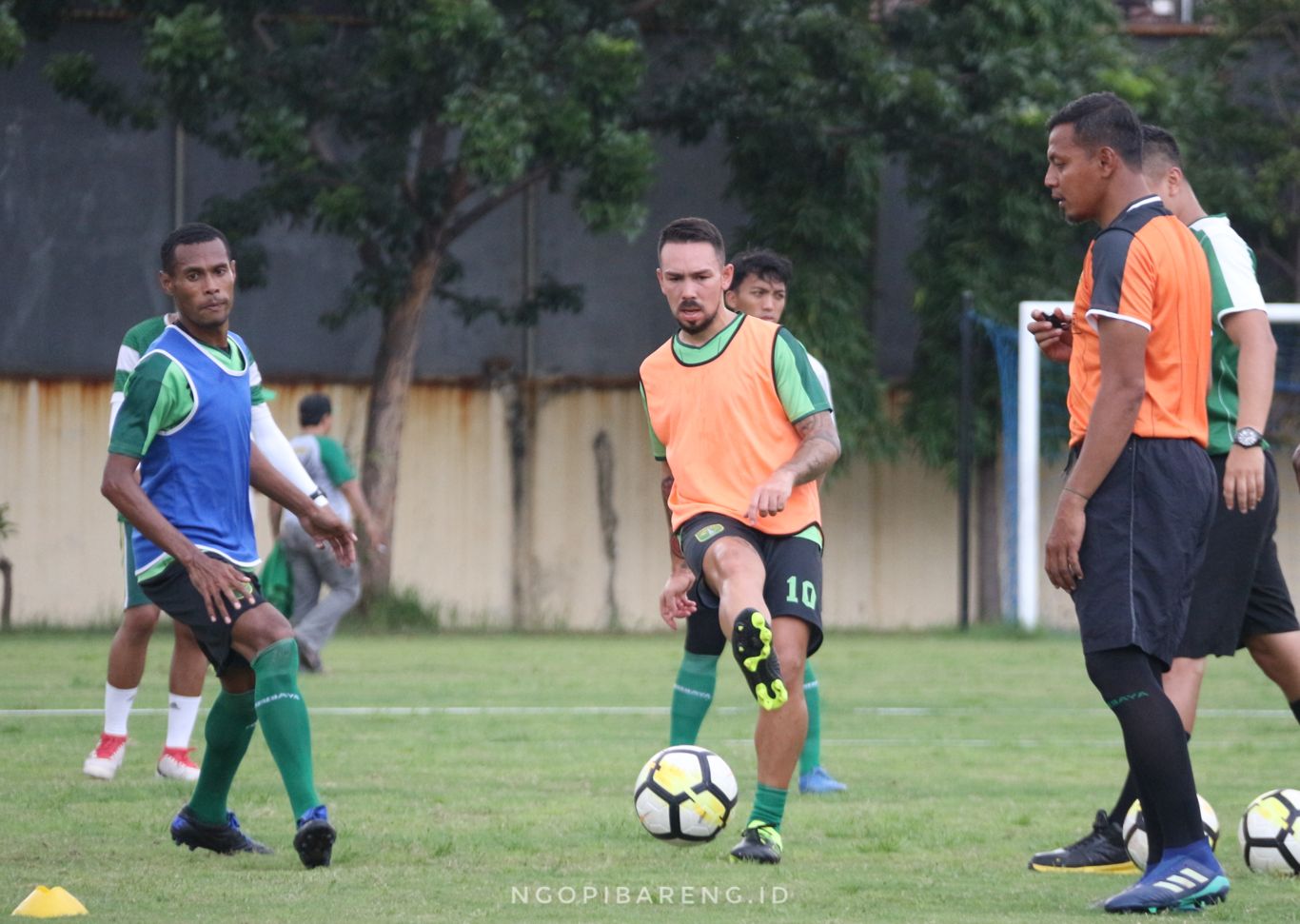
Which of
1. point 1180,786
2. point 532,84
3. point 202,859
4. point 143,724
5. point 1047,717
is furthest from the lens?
point 532,84

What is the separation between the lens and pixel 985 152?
67.5ft

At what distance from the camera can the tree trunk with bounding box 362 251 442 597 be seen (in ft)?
66.2

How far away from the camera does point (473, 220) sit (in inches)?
794

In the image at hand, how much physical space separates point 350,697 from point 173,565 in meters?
5.92

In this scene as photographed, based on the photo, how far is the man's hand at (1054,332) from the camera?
6.00 metres

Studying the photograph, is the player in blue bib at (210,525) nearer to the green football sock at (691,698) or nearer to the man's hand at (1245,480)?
the green football sock at (691,698)

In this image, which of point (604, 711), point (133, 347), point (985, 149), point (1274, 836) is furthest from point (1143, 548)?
point (985, 149)

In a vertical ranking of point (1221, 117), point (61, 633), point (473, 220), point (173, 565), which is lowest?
point (61, 633)

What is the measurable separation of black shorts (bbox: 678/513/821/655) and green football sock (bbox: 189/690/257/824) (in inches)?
63.0

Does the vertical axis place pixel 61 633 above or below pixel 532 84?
below

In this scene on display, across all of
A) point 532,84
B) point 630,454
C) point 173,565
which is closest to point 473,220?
point 532,84

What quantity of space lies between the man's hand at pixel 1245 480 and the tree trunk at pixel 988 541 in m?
16.4

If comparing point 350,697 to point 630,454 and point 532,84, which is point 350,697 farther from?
point 630,454

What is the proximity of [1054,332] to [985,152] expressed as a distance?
1505 cm
